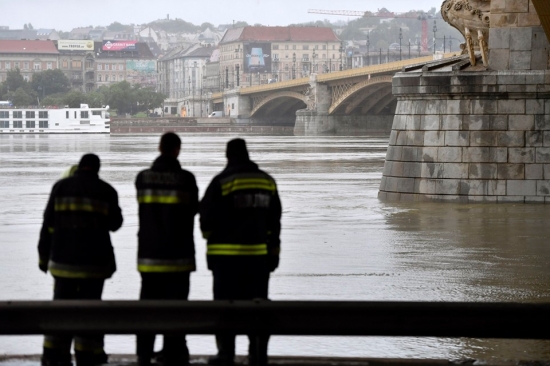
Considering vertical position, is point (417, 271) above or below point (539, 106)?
below

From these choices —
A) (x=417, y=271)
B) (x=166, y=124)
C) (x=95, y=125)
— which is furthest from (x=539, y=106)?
(x=166, y=124)

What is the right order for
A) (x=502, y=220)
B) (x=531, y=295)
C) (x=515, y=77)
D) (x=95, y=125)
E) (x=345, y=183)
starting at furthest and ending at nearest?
(x=95, y=125) < (x=345, y=183) < (x=515, y=77) < (x=502, y=220) < (x=531, y=295)

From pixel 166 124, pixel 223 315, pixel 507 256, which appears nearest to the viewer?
pixel 223 315

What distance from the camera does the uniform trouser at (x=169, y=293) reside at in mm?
7730

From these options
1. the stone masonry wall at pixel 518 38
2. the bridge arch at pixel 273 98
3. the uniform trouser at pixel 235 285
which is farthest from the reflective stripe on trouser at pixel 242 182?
the bridge arch at pixel 273 98

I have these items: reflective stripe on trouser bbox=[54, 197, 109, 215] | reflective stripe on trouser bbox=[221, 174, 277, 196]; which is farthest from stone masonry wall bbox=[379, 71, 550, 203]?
reflective stripe on trouser bbox=[54, 197, 109, 215]

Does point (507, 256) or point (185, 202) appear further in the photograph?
point (507, 256)

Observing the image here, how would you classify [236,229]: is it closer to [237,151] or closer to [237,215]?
[237,215]

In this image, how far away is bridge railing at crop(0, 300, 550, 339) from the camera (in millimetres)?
7180

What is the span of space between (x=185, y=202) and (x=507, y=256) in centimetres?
886

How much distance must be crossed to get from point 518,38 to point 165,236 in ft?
53.7

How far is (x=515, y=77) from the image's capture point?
74.3ft

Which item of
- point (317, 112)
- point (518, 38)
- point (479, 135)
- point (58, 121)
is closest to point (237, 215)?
point (479, 135)

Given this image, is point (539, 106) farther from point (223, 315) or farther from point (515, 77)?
point (223, 315)
